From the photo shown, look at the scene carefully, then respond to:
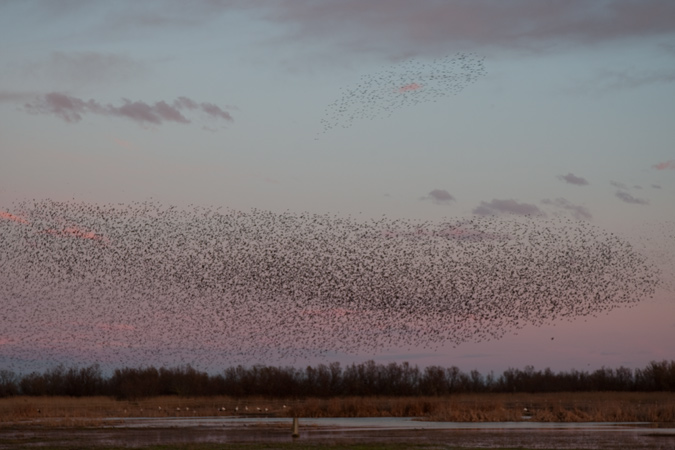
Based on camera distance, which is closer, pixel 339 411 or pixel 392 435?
pixel 392 435

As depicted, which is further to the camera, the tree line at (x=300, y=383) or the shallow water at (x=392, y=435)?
the tree line at (x=300, y=383)

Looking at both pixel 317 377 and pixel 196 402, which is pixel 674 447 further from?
pixel 317 377

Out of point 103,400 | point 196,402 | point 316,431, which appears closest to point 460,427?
point 316,431

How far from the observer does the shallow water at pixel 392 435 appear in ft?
125

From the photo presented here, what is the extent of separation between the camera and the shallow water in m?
38.2

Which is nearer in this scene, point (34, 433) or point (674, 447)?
point (674, 447)

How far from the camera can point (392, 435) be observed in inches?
1732

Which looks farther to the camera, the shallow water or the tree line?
the tree line

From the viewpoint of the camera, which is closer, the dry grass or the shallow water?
the shallow water

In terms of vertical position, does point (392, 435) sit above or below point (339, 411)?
above

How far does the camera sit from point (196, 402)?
9106 centimetres

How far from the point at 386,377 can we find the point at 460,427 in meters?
66.6

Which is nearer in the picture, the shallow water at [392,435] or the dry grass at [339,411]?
the shallow water at [392,435]

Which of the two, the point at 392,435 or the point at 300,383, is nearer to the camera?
the point at 392,435
